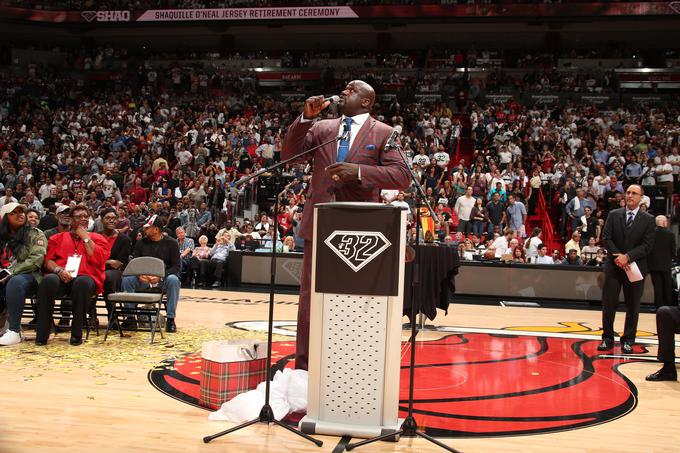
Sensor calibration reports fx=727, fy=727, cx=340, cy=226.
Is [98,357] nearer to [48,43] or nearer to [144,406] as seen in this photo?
[144,406]

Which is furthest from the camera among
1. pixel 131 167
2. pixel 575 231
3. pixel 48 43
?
pixel 48 43

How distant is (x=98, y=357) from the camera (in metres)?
6.38

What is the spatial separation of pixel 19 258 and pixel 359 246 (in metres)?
4.55

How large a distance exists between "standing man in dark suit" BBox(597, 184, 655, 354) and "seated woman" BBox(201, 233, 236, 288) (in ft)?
25.5

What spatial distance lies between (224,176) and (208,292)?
573 cm

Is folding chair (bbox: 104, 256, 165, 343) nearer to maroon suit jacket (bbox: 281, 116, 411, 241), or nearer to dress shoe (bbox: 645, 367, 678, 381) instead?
maroon suit jacket (bbox: 281, 116, 411, 241)

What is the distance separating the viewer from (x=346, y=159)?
181 inches

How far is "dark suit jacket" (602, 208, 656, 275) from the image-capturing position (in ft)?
24.4

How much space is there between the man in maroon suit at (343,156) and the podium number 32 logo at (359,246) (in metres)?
0.45

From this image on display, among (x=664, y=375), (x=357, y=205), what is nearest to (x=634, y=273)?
(x=664, y=375)

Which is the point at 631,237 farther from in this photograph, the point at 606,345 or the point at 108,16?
the point at 108,16

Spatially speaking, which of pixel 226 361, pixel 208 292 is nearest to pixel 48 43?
pixel 208 292

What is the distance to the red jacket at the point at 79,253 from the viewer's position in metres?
7.33

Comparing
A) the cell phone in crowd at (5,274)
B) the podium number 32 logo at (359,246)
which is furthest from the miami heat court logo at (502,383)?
the cell phone in crowd at (5,274)
